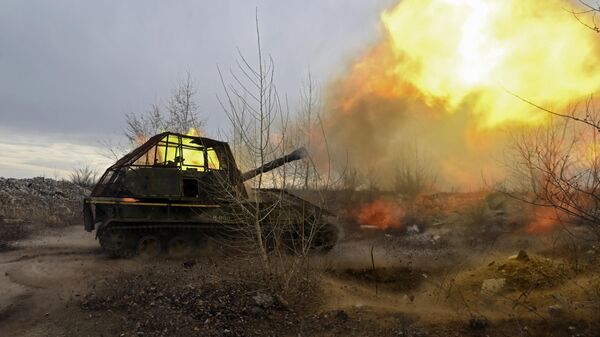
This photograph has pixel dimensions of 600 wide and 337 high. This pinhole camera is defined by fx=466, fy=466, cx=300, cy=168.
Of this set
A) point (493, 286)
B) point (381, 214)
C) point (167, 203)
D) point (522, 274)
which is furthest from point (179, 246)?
point (381, 214)

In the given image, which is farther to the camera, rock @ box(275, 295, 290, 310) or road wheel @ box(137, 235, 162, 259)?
road wheel @ box(137, 235, 162, 259)

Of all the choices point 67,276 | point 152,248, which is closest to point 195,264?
point 152,248

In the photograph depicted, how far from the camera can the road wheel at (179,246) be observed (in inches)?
488

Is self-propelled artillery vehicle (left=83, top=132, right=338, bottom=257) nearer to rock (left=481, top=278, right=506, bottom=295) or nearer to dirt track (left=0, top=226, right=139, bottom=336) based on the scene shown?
dirt track (left=0, top=226, right=139, bottom=336)

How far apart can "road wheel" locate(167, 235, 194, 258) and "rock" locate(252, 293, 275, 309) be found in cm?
497

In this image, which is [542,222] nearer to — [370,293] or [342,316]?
[370,293]

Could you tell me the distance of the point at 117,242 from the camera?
11750 millimetres

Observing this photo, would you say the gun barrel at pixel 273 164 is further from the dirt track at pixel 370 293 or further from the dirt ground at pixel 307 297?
the dirt track at pixel 370 293

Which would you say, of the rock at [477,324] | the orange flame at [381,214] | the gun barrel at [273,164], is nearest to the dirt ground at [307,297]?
the rock at [477,324]

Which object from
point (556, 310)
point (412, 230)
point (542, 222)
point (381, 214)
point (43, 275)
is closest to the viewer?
point (556, 310)

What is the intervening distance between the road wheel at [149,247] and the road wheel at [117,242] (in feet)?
0.65

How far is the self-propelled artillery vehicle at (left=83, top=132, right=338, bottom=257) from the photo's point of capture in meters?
11.8

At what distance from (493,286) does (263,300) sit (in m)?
4.31

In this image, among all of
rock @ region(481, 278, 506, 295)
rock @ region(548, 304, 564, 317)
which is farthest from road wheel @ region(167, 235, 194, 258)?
rock @ region(548, 304, 564, 317)
